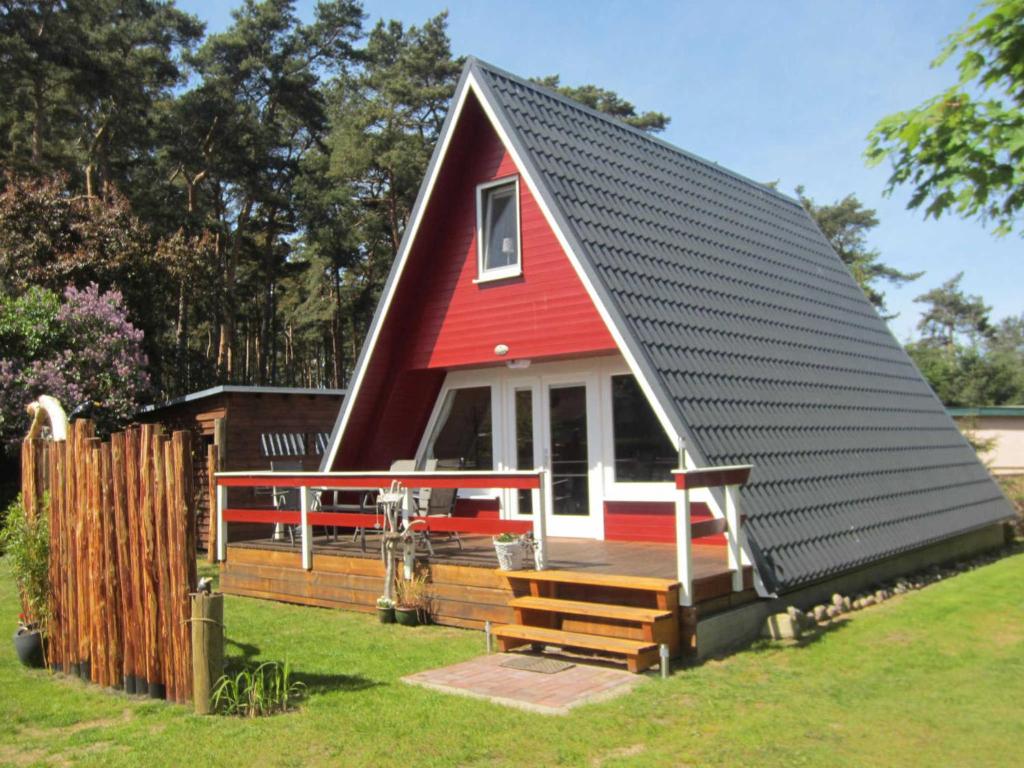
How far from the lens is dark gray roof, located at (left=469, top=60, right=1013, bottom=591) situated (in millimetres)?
8820

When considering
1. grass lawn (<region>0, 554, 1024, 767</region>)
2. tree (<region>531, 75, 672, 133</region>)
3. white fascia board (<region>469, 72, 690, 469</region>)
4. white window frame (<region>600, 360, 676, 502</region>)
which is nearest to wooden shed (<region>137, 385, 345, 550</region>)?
white window frame (<region>600, 360, 676, 502</region>)

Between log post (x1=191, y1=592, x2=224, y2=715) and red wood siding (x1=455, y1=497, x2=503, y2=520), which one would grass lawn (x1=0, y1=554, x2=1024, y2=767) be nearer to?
log post (x1=191, y1=592, x2=224, y2=715)

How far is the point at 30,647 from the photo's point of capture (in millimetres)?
7906

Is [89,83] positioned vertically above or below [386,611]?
above

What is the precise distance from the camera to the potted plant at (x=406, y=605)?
908 centimetres

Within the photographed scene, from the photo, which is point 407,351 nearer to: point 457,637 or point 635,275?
point 635,275

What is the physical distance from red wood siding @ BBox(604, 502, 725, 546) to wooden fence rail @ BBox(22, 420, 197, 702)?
17.8 ft

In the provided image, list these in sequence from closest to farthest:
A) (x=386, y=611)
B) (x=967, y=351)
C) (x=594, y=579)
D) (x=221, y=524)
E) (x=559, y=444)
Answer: (x=594, y=579) → (x=386, y=611) → (x=559, y=444) → (x=221, y=524) → (x=967, y=351)

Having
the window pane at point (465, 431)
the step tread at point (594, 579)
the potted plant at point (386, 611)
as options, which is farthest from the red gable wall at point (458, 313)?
the potted plant at point (386, 611)

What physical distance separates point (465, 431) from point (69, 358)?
9381 millimetres

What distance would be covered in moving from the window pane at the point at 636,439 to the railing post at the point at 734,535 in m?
2.29

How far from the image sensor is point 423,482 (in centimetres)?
934

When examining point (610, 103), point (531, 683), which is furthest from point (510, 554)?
point (610, 103)

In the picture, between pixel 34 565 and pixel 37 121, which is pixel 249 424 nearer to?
pixel 34 565
